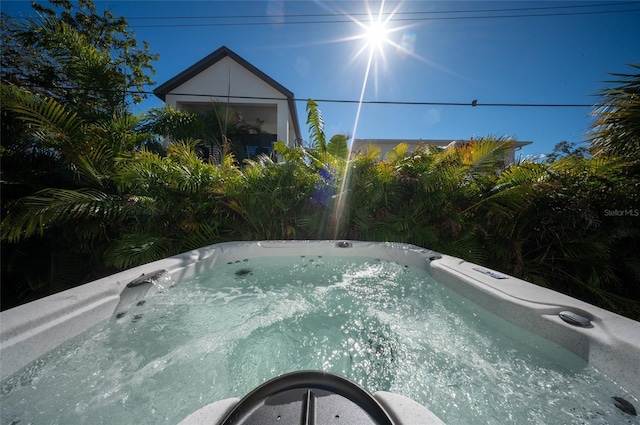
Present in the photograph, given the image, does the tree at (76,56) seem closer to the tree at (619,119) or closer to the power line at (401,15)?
the power line at (401,15)

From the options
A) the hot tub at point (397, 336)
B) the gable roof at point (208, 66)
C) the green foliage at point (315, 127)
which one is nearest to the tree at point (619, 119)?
the hot tub at point (397, 336)

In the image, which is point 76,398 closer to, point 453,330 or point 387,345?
point 387,345

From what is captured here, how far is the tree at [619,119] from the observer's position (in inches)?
87.8

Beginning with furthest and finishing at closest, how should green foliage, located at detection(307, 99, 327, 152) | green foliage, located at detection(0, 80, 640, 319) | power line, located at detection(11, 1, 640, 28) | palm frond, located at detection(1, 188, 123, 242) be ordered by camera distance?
power line, located at detection(11, 1, 640, 28), green foliage, located at detection(307, 99, 327, 152), green foliage, located at detection(0, 80, 640, 319), palm frond, located at detection(1, 188, 123, 242)

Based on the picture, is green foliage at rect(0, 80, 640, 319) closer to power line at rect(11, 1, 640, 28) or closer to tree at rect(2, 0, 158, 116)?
tree at rect(2, 0, 158, 116)

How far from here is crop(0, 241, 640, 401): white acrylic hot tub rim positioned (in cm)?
97

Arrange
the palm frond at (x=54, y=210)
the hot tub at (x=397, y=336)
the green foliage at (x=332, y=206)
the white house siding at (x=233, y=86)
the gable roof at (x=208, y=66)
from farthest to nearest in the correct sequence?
1. the white house siding at (x=233, y=86)
2. the gable roof at (x=208, y=66)
3. the green foliage at (x=332, y=206)
4. the palm frond at (x=54, y=210)
5. the hot tub at (x=397, y=336)

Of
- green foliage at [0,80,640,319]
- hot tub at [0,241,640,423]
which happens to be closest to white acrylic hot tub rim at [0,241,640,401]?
hot tub at [0,241,640,423]

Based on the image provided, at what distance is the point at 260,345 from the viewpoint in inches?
50.6

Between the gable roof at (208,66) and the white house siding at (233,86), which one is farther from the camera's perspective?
the white house siding at (233,86)

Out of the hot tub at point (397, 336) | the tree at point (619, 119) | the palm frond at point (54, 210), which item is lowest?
the hot tub at point (397, 336)

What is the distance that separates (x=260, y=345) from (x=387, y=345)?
72 centimetres

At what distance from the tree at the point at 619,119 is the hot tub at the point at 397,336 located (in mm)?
2242

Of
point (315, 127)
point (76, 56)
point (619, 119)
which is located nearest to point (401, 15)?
point (315, 127)
